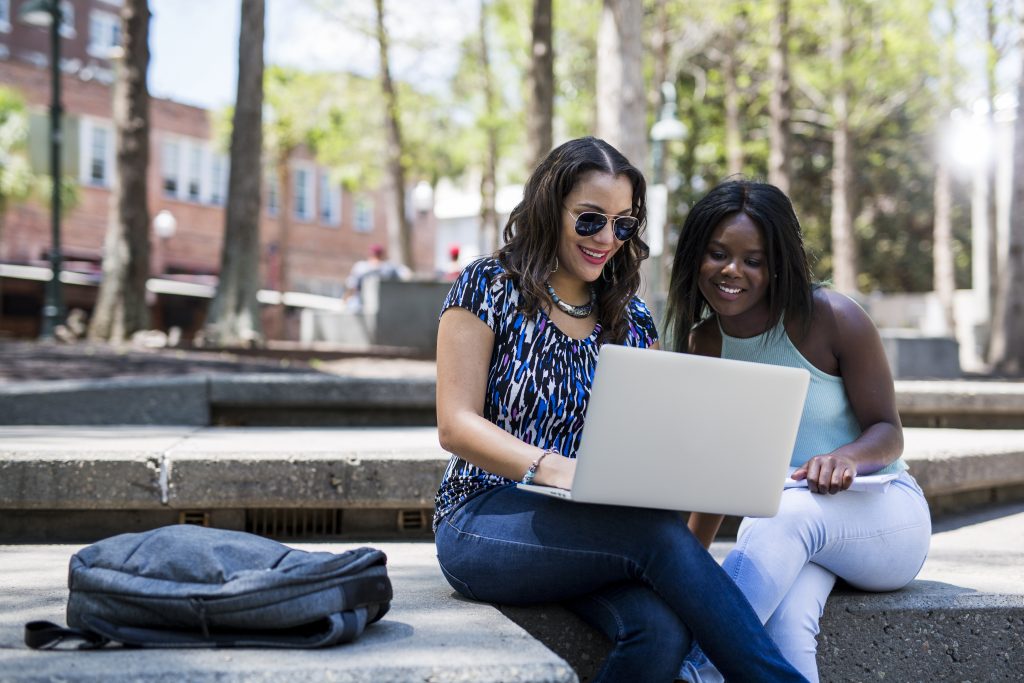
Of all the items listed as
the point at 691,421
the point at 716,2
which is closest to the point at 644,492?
the point at 691,421

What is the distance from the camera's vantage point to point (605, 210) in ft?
10.0

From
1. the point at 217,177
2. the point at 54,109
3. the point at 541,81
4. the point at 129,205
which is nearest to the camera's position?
the point at 129,205

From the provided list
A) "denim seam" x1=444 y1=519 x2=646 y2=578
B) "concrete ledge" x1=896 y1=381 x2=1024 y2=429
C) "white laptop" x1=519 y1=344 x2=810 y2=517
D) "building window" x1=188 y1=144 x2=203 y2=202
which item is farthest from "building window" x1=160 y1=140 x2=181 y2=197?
"white laptop" x1=519 y1=344 x2=810 y2=517

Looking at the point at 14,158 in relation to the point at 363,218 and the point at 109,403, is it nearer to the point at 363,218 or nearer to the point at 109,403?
the point at 363,218

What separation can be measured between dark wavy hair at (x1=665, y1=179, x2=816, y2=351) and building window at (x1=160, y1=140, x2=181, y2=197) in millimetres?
34239

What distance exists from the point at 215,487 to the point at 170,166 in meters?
33.5

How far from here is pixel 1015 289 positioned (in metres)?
15.6

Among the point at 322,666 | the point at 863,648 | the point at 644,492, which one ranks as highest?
the point at 644,492

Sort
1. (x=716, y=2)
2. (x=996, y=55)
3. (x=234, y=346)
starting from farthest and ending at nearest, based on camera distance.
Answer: (x=716, y=2), (x=996, y=55), (x=234, y=346)

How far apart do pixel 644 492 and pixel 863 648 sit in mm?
1044

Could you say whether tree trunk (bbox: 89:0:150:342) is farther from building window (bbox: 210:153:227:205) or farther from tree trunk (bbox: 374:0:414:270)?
building window (bbox: 210:153:227:205)

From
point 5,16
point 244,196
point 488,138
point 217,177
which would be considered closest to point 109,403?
point 244,196

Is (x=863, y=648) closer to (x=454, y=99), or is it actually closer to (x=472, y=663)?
(x=472, y=663)

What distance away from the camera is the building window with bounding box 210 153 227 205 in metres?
36.8
